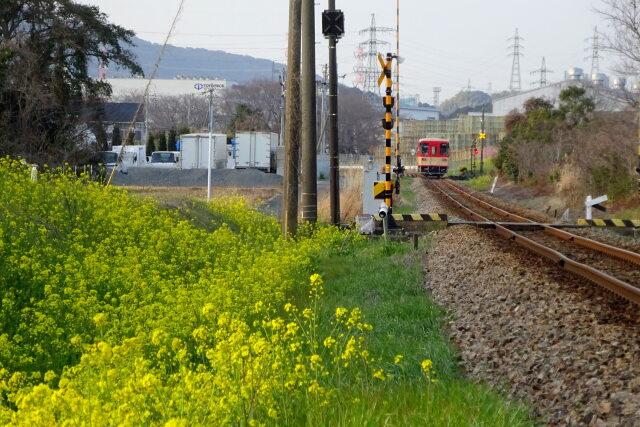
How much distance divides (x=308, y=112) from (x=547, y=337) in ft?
31.2

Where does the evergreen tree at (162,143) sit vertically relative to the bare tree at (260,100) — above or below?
below

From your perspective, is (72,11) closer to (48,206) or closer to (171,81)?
(48,206)

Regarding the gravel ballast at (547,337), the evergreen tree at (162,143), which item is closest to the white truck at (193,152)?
the evergreen tree at (162,143)

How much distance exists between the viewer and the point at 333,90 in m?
20.4

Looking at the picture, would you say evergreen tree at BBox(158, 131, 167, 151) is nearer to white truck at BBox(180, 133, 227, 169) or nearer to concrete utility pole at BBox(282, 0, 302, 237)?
white truck at BBox(180, 133, 227, 169)

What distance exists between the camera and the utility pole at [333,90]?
62.5 ft

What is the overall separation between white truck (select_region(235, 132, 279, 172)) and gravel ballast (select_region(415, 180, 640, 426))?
45.1m

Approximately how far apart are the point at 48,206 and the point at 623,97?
75.5ft

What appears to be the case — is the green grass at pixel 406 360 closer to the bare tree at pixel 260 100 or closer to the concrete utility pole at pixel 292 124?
the concrete utility pole at pixel 292 124

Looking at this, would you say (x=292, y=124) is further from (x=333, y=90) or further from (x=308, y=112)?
(x=333, y=90)

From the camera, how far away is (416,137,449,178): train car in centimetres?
6175

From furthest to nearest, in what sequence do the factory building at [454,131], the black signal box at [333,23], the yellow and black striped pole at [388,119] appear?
the factory building at [454,131] → the black signal box at [333,23] → the yellow and black striped pole at [388,119]

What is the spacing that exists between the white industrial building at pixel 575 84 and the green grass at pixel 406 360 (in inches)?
829

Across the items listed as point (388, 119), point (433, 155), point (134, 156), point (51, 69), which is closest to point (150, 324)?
point (388, 119)
